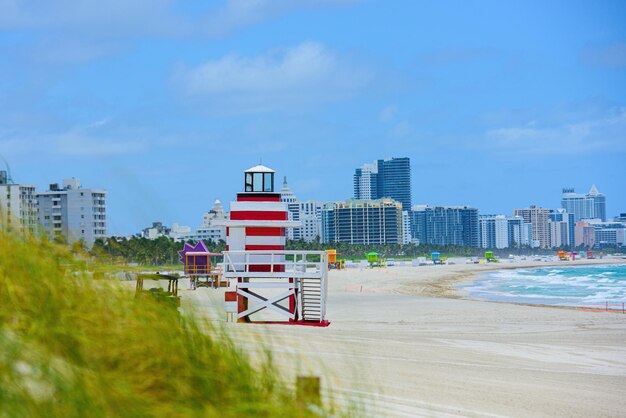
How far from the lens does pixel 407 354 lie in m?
10.4

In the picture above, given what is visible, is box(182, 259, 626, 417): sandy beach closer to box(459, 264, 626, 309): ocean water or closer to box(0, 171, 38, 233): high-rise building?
box(0, 171, 38, 233): high-rise building

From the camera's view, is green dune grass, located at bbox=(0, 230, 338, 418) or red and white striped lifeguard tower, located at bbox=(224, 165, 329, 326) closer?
green dune grass, located at bbox=(0, 230, 338, 418)

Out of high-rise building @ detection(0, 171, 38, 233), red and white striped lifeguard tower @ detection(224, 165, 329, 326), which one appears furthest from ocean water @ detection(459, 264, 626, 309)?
high-rise building @ detection(0, 171, 38, 233)

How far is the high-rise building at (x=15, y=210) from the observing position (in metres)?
5.41

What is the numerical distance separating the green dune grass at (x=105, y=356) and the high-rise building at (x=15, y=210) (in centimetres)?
60

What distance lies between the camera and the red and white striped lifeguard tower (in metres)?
14.9

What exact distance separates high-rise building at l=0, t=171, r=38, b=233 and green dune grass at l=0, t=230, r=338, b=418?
0.60 meters

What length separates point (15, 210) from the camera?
20.0ft

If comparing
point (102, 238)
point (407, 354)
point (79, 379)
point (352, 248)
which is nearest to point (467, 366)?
point (407, 354)

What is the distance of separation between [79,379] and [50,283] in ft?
3.76

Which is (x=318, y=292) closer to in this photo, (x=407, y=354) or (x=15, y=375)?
(x=407, y=354)

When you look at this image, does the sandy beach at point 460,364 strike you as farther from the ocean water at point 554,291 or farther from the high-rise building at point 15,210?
the ocean water at point 554,291

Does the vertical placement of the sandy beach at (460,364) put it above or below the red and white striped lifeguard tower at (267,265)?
below

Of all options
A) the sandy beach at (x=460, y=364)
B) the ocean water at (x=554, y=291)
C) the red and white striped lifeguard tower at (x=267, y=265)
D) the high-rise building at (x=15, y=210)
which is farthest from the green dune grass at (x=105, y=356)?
the ocean water at (x=554, y=291)
